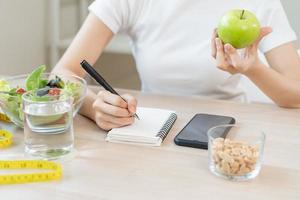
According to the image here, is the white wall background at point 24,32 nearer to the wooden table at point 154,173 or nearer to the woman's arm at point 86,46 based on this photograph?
the woman's arm at point 86,46

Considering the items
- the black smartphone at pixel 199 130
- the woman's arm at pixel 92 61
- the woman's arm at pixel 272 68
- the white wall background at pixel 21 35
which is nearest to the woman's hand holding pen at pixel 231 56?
the woman's arm at pixel 272 68

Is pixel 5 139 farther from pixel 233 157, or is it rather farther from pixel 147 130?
pixel 233 157

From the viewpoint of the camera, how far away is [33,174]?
88cm

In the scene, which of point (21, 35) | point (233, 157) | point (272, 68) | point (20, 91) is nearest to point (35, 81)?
point (20, 91)

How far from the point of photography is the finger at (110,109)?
109 cm

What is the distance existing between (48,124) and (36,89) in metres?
0.13

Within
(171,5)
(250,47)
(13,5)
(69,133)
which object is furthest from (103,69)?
(69,133)

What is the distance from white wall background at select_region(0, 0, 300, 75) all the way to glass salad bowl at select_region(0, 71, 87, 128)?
1.03 metres

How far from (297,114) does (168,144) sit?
0.43 metres

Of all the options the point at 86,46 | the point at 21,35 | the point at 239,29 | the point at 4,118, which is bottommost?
the point at 21,35

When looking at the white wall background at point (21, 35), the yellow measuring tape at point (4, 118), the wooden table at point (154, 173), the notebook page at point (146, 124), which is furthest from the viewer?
the white wall background at point (21, 35)

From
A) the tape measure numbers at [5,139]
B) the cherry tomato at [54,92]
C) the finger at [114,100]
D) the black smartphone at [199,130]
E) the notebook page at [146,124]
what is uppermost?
the cherry tomato at [54,92]

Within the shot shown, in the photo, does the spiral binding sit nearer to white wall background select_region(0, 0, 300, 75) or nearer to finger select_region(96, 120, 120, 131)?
finger select_region(96, 120, 120, 131)

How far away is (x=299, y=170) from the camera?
917 millimetres
